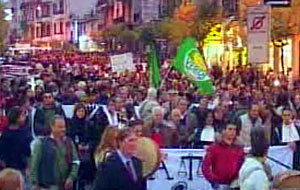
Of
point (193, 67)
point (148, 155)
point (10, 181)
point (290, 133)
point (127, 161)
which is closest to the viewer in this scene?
point (10, 181)

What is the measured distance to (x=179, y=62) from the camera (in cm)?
2048

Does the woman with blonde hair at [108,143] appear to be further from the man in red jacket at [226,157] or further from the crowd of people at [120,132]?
the man in red jacket at [226,157]

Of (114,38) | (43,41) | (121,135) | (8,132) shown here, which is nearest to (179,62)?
(8,132)

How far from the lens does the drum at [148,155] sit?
10.2 metres

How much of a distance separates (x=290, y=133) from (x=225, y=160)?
3.01 meters

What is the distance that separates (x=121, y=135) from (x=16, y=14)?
17030cm

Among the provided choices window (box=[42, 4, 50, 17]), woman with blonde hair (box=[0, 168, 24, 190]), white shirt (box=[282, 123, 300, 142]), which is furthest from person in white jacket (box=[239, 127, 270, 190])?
window (box=[42, 4, 50, 17])

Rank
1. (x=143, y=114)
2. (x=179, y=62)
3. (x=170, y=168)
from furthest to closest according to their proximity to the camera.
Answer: (x=179, y=62) < (x=143, y=114) < (x=170, y=168)

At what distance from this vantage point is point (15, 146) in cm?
1154

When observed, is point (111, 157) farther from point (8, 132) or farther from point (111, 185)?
point (8, 132)

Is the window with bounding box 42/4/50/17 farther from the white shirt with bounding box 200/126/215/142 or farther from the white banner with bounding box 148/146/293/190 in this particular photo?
the white banner with bounding box 148/146/293/190

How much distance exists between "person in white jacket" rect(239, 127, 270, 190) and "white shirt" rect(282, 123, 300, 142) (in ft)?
15.6

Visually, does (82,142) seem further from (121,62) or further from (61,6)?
(61,6)

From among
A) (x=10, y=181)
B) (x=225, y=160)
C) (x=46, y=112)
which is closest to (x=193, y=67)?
(x=46, y=112)
